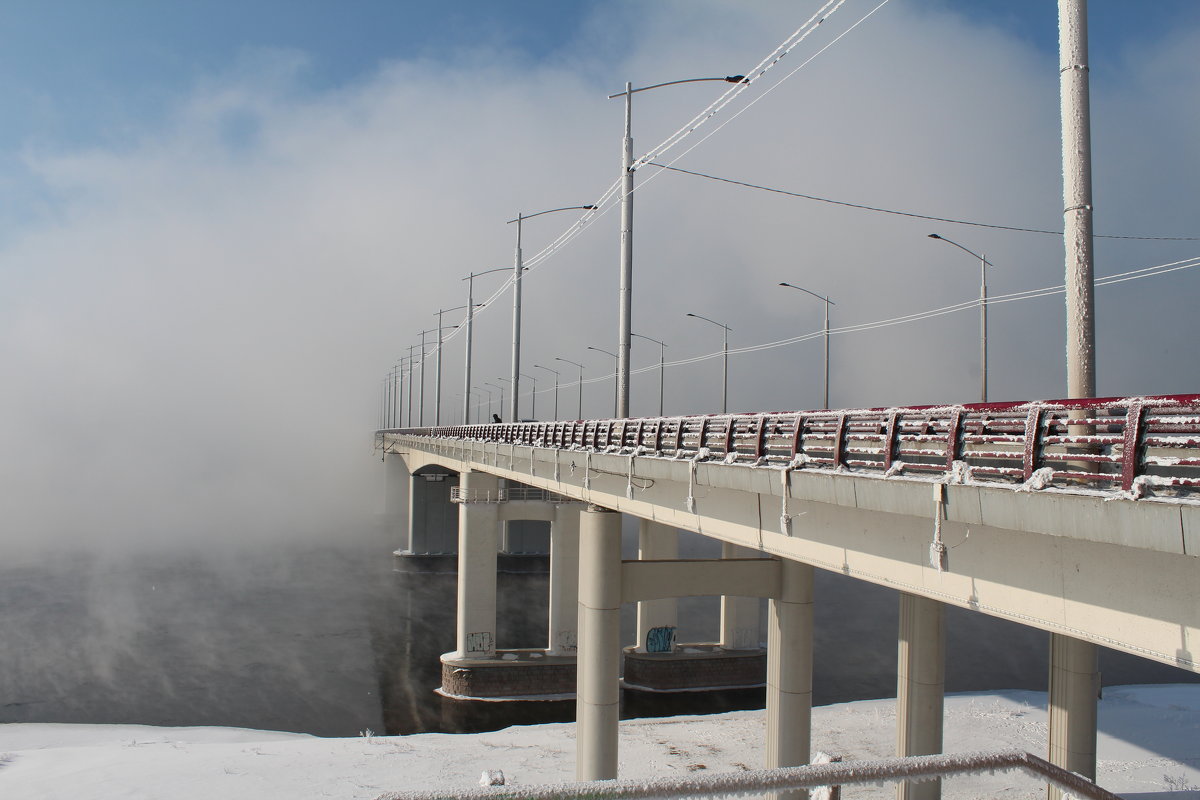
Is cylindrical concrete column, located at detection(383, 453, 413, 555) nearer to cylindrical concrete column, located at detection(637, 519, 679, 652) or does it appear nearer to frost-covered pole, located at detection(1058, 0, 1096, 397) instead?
cylindrical concrete column, located at detection(637, 519, 679, 652)

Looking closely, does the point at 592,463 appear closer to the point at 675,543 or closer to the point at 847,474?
the point at 847,474

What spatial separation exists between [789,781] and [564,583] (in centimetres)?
3889

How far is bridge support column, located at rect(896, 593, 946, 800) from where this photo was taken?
22.0m

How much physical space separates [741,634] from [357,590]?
121 ft

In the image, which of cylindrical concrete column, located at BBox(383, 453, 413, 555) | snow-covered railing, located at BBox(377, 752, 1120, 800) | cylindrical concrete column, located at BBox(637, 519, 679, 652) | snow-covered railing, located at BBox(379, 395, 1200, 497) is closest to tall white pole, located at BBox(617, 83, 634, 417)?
snow-covered railing, located at BBox(379, 395, 1200, 497)

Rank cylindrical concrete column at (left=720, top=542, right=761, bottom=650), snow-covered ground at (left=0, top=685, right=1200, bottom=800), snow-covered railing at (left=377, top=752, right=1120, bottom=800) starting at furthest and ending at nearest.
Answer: cylindrical concrete column at (left=720, top=542, right=761, bottom=650) < snow-covered ground at (left=0, top=685, right=1200, bottom=800) < snow-covered railing at (left=377, top=752, right=1120, bottom=800)

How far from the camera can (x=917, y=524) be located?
36.7 feet

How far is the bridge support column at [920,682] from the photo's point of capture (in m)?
22.0

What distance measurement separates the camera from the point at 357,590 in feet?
230

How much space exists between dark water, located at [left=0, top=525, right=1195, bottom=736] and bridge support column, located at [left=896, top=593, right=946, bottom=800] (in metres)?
17.0

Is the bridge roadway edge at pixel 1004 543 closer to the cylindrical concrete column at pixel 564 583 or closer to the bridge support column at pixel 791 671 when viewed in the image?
the bridge support column at pixel 791 671

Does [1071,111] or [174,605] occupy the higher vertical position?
[1071,111]

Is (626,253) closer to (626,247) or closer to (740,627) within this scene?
(626,247)

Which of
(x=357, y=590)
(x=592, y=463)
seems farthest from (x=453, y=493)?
(x=592, y=463)
